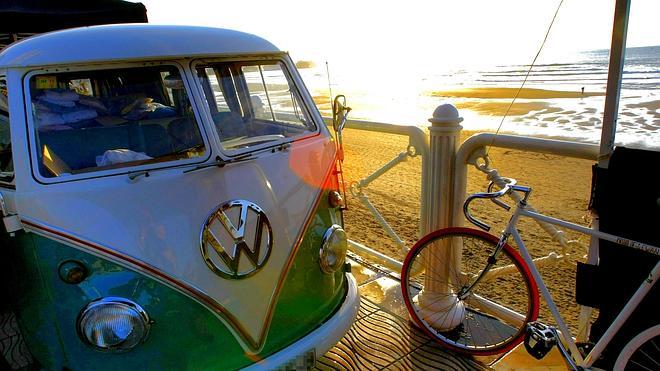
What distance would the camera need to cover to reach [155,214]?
2.18 metres

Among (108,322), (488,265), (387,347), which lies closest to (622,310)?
(488,265)

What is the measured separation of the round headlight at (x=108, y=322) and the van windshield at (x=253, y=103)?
1.01 meters

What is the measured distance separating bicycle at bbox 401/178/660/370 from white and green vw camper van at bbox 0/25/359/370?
0.80 meters

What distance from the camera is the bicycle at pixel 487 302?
255 cm

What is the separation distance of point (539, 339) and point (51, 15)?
18.2 ft

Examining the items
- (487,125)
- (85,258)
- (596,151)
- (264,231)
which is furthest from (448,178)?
(487,125)

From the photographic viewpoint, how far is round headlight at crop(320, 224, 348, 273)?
273 centimetres

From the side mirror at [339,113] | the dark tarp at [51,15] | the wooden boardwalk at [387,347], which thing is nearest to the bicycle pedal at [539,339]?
Result: the wooden boardwalk at [387,347]

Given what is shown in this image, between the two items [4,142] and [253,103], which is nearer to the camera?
[4,142]

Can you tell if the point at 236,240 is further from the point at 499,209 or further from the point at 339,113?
the point at 499,209

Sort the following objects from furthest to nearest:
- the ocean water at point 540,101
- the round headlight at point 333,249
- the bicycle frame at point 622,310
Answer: the ocean water at point 540,101 < the round headlight at point 333,249 < the bicycle frame at point 622,310

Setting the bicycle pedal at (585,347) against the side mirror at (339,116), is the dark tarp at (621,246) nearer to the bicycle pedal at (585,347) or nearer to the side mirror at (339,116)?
the bicycle pedal at (585,347)

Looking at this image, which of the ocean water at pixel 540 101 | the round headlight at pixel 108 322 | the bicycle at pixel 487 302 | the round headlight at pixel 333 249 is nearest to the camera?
the round headlight at pixel 108 322

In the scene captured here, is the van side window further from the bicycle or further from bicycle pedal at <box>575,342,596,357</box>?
bicycle pedal at <box>575,342,596,357</box>
